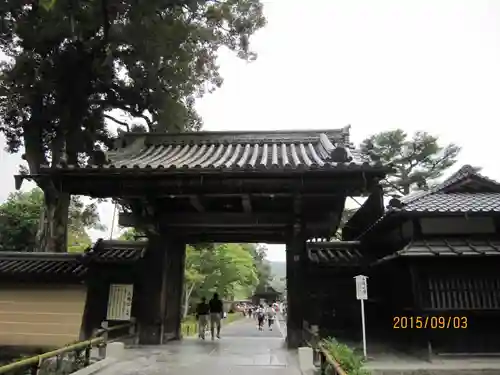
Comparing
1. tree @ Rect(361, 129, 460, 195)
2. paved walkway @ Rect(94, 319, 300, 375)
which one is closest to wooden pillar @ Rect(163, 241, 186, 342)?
paved walkway @ Rect(94, 319, 300, 375)

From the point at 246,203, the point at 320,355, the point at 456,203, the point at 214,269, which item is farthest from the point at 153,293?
the point at 214,269

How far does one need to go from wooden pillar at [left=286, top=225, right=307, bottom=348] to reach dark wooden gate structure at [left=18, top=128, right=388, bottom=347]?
25mm

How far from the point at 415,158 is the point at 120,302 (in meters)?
32.5

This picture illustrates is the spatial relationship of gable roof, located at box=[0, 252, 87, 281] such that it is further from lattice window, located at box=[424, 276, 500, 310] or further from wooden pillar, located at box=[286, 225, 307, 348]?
lattice window, located at box=[424, 276, 500, 310]

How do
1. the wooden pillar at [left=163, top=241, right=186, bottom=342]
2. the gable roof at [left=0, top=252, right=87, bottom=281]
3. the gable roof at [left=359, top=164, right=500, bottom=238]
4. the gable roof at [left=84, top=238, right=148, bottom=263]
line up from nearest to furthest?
the gable roof at [left=359, top=164, right=500, bottom=238] < the wooden pillar at [left=163, top=241, right=186, bottom=342] < the gable roof at [left=84, top=238, right=148, bottom=263] < the gable roof at [left=0, top=252, right=87, bottom=281]

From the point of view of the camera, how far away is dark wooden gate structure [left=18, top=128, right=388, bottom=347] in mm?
8016

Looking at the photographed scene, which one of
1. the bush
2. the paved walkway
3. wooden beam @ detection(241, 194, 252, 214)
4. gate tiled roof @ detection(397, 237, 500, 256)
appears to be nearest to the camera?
the bush

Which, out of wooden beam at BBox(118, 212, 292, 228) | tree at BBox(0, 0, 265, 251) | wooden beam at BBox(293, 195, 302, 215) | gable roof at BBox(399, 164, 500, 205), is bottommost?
wooden beam at BBox(118, 212, 292, 228)

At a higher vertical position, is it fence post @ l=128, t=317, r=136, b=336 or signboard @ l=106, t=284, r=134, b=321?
signboard @ l=106, t=284, r=134, b=321

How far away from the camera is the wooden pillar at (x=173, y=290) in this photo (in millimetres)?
11416

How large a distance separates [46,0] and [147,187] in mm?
8827

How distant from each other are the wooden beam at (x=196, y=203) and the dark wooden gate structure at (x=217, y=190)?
0.04 metres

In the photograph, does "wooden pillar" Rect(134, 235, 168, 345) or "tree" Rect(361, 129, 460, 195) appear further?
"tree" Rect(361, 129, 460, 195)

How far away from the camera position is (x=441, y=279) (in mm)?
10844
